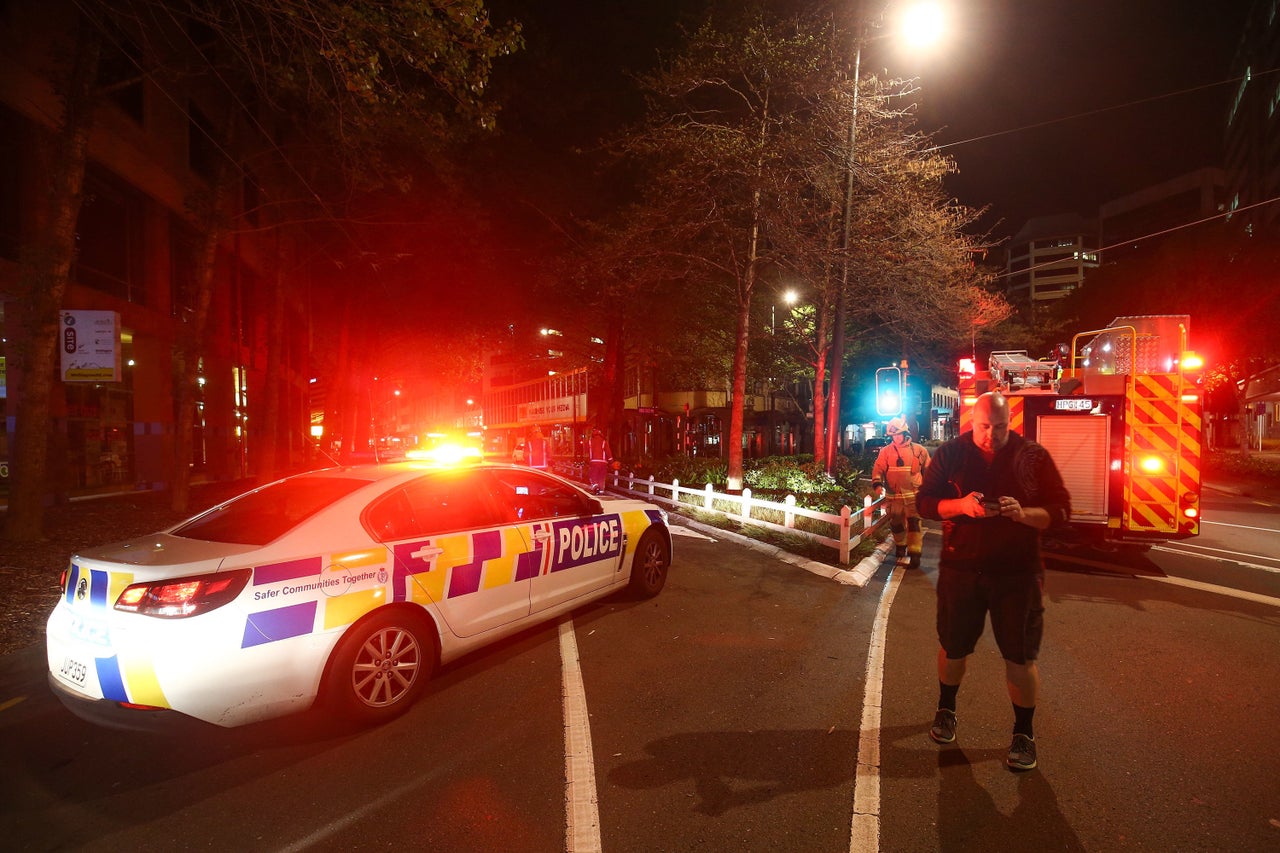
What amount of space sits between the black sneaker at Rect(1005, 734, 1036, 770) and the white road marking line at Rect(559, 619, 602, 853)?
2120 mm

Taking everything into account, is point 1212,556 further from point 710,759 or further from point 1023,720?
→ point 710,759

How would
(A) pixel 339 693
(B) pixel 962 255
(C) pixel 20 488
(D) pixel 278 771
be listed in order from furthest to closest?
(B) pixel 962 255
(C) pixel 20 488
(A) pixel 339 693
(D) pixel 278 771

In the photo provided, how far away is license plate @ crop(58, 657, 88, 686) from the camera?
10.3ft

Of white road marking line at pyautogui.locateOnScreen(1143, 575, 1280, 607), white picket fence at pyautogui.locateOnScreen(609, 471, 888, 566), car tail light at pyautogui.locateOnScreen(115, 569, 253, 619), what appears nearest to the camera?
car tail light at pyautogui.locateOnScreen(115, 569, 253, 619)

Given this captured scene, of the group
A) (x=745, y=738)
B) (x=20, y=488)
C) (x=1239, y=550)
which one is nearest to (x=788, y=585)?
(x=745, y=738)

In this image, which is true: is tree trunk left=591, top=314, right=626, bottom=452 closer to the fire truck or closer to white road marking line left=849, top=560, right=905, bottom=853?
the fire truck

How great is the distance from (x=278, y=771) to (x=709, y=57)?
12825 mm

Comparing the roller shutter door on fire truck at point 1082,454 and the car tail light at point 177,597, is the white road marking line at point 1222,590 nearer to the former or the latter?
the roller shutter door on fire truck at point 1082,454

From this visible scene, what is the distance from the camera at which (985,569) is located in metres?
3.24

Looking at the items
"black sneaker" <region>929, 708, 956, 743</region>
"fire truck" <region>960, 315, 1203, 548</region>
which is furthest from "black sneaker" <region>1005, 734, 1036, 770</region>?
"fire truck" <region>960, 315, 1203, 548</region>

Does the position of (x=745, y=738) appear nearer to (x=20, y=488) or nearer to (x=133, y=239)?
(x=20, y=488)

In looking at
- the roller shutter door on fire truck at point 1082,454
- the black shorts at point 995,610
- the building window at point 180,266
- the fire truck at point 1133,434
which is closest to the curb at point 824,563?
the fire truck at point 1133,434

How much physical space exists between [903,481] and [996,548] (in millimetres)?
5142

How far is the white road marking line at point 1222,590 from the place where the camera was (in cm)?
624
